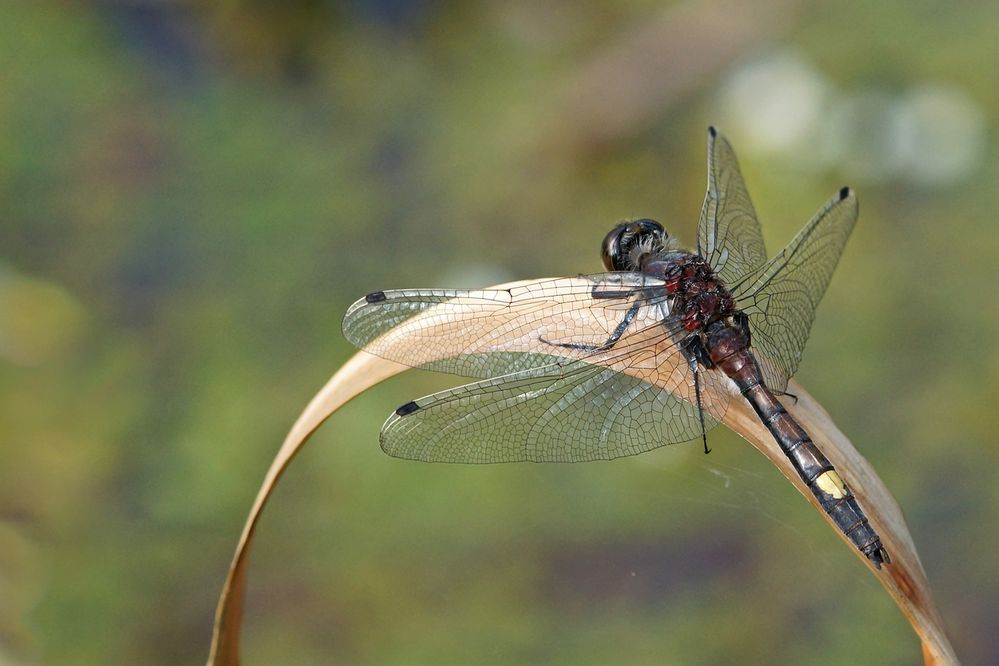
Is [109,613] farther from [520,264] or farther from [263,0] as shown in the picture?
[263,0]

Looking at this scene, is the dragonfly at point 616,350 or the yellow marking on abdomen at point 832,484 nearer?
the yellow marking on abdomen at point 832,484

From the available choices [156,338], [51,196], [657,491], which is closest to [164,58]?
[51,196]

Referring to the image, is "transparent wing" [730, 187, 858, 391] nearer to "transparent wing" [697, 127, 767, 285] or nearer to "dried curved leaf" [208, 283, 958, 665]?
"transparent wing" [697, 127, 767, 285]

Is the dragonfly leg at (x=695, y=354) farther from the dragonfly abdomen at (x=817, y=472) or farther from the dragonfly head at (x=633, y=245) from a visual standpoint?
the dragonfly head at (x=633, y=245)

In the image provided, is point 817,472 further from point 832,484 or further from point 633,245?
point 633,245

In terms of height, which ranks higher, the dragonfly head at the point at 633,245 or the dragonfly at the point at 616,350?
the dragonfly head at the point at 633,245

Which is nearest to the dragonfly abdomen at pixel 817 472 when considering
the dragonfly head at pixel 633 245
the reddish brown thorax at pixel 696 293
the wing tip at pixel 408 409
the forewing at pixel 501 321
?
the reddish brown thorax at pixel 696 293

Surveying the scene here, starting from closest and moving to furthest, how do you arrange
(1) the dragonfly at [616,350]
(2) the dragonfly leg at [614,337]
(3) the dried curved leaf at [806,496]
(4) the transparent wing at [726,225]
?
(3) the dried curved leaf at [806,496], (1) the dragonfly at [616,350], (2) the dragonfly leg at [614,337], (4) the transparent wing at [726,225]
